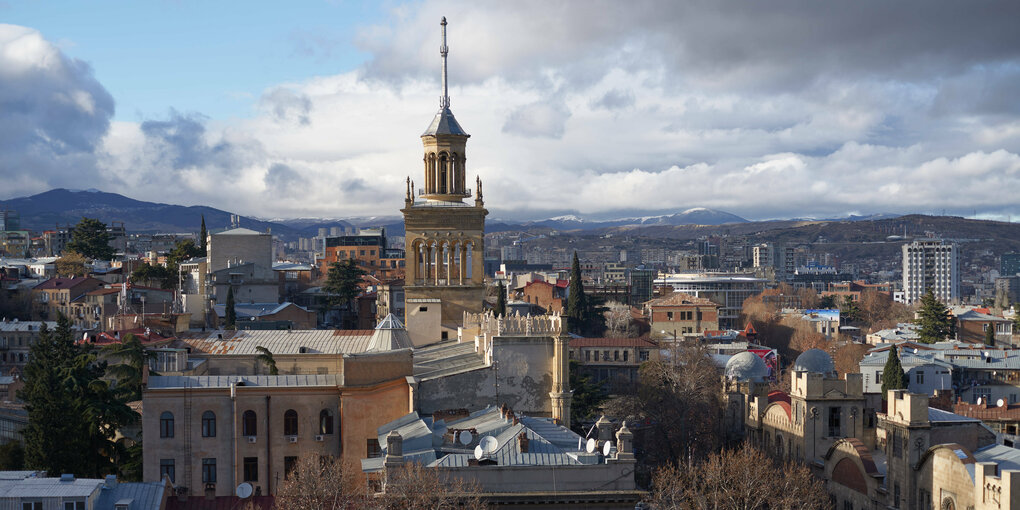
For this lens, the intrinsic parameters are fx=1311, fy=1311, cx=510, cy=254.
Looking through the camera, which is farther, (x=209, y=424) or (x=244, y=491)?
(x=209, y=424)

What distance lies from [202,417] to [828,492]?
27.9 m

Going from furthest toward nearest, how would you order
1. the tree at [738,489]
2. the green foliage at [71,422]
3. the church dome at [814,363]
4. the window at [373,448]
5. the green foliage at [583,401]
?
the green foliage at [583,401], the church dome at [814,363], the green foliage at [71,422], the window at [373,448], the tree at [738,489]

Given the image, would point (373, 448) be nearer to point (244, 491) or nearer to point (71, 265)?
point (244, 491)

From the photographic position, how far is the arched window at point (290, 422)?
5091cm

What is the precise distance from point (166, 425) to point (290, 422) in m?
4.69

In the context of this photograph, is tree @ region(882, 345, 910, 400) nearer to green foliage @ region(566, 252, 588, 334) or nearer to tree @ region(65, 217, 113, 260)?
green foliage @ region(566, 252, 588, 334)

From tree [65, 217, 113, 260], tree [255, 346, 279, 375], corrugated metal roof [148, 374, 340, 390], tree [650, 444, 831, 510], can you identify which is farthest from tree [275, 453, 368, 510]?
tree [65, 217, 113, 260]

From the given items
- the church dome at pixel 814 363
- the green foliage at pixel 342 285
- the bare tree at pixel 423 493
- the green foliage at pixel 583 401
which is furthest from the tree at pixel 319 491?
the green foliage at pixel 342 285

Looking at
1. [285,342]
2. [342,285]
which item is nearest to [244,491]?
[285,342]

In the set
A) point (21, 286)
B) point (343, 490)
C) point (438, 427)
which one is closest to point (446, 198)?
point (438, 427)

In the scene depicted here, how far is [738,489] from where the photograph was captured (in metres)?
46.9

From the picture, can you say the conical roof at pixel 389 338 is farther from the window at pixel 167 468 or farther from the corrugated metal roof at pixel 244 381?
the window at pixel 167 468

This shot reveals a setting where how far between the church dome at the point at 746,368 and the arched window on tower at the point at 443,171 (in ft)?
86.1

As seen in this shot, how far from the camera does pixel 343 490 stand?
40.8 meters
